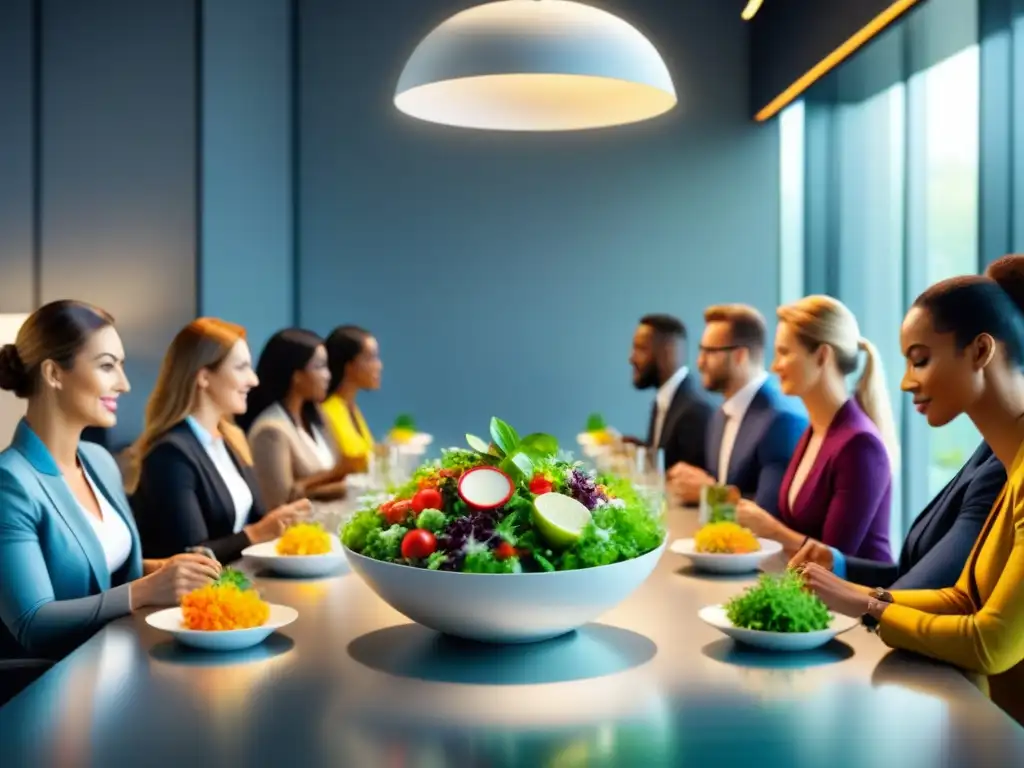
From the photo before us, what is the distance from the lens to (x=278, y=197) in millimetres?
6195

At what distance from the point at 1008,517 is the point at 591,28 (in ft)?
4.42

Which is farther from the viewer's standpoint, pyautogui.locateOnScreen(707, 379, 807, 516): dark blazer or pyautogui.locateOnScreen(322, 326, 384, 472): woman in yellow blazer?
pyautogui.locateOnScreen(322, 326, 384, 472): woman in yellow blazer

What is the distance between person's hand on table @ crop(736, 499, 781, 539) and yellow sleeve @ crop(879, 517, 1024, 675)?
0.98m

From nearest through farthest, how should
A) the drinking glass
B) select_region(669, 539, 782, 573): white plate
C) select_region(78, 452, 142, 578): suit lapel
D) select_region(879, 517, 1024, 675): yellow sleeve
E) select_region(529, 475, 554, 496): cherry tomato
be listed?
1. select_region(879, 517, 1024, 675): yellow sleeve
2. select_region(529, 475, 554, 496): cherry tomato
3. select_region(669, 539, 782, 573): white plate
4. select_region(78, 452, 142, 578): suit lapel
5. the drinking glass

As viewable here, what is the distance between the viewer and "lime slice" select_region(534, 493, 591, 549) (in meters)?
1.74

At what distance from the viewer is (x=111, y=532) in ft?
8.41

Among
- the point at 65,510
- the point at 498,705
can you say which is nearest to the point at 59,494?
the point at 65,510

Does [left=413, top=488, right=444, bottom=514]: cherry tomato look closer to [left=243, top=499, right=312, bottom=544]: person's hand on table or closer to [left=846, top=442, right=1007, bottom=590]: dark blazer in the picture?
[left=846, top=442, right=1007, bottom=590]: dark blazer

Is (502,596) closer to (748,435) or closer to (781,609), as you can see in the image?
(781,609)

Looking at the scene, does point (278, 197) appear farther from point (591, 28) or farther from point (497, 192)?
point (591, 28)

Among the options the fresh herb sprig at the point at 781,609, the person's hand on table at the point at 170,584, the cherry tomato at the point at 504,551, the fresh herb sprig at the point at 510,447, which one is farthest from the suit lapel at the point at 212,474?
the fresh herb sprig at the point at 781,609

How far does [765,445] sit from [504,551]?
7.27ft

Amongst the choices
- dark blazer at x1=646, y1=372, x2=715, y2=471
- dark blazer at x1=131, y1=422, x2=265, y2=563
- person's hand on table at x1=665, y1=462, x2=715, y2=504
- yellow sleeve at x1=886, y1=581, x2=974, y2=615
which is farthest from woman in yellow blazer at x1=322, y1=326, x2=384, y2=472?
yellow sleeve at x1=886, y1=581, x2=974, y2=615

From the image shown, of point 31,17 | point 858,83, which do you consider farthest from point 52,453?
point 858,83
